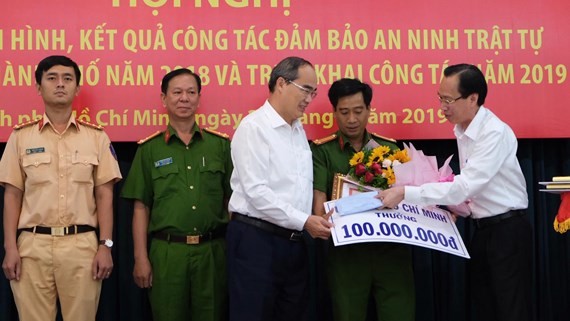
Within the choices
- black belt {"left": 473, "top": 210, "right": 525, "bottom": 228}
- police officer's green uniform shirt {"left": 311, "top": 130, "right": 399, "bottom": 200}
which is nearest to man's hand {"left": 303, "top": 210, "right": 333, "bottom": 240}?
police officer's green uniform shirt {"left": 311, "top": 130, "right": 399, "bottom": 200}

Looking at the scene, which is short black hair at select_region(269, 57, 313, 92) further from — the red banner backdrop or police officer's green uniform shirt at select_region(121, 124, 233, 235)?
the red banner backdrop

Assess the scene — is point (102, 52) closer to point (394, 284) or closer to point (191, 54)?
point (191, 54)

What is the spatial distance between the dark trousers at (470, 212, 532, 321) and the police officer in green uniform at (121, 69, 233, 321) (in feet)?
3.88

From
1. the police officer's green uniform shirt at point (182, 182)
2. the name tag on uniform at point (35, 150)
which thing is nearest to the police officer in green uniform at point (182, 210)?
the police officer's green uniform shirt at point (182, 182)

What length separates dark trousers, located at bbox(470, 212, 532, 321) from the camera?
2.76 m

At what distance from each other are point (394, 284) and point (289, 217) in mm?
684

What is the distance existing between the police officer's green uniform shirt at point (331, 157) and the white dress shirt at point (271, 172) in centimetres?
24

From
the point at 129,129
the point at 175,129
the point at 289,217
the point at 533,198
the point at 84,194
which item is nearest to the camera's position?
the point at 289,217

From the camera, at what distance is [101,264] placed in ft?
9.52

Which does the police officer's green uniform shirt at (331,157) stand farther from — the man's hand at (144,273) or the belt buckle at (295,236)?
the man's hand at (144,273)

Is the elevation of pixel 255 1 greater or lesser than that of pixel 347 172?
greater

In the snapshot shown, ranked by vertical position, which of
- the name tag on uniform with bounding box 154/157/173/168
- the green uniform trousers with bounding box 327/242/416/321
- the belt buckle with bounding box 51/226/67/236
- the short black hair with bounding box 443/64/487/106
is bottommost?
the green uniform trousers with bounding box 327/242/416/321

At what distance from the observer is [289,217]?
2598 millimetres

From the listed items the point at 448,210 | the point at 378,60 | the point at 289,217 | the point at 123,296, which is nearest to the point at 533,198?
the point at 448,210
